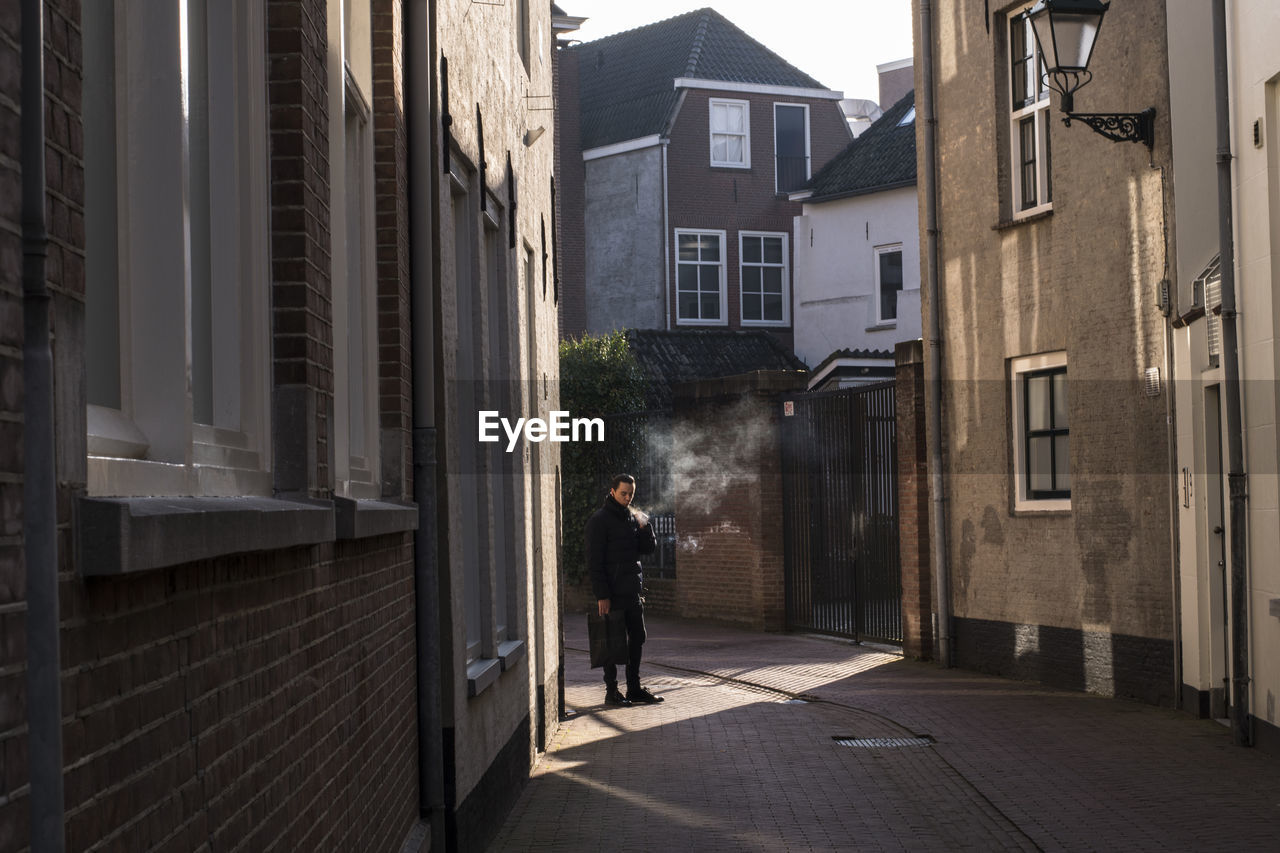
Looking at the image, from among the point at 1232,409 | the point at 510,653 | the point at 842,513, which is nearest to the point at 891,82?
the point at 842,513

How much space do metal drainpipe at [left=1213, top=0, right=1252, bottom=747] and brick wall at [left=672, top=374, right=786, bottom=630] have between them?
948 cm

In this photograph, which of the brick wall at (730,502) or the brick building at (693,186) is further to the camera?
the brick building at (693,186)

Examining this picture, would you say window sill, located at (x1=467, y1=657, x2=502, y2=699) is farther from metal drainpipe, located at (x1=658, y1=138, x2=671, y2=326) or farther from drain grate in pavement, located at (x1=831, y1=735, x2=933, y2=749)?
metal drainpipe, located at (x1=658, y1=138, x2=671, y2=326)

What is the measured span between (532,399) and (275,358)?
7.33 metres

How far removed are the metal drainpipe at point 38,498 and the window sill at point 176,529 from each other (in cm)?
25

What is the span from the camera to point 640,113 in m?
37.7

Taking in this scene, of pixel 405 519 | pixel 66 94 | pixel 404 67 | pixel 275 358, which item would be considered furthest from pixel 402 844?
pixel 66 94

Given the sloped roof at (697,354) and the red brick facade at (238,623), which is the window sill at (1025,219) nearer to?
the red brick facade at (238,623)

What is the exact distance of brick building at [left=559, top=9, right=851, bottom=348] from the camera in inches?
1452

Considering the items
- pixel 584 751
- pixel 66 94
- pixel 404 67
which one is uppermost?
pixel 404 67

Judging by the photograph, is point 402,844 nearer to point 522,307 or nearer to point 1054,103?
point 522,307

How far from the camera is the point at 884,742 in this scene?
1127cm

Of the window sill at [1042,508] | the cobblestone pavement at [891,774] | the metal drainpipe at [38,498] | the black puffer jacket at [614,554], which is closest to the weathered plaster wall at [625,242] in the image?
the window sill at [1042,508]

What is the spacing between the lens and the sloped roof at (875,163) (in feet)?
107
